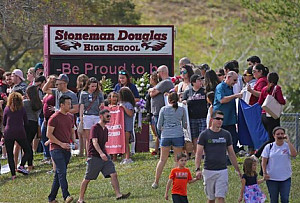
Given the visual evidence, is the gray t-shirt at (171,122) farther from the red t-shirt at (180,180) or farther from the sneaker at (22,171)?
the sneaker at (22,171)

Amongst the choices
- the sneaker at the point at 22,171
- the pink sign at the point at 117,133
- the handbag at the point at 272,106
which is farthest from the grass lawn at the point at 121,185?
the handbag at the point at 272,106

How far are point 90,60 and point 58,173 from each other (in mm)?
8131

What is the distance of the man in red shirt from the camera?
46.0 feet

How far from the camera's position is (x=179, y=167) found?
12.7 metres

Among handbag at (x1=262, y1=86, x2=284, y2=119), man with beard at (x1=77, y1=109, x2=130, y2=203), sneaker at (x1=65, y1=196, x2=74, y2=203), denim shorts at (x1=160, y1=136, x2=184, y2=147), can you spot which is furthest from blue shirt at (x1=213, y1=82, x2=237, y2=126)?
sneaker at (x1=65, y1=196, x2=74, y2=203)

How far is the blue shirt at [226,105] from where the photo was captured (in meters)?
15.8

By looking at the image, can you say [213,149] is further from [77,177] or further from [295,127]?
[295,127]

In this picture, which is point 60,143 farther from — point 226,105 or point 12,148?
point 226,105

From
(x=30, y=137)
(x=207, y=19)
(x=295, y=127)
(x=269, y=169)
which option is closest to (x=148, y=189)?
(x=269, y=169)

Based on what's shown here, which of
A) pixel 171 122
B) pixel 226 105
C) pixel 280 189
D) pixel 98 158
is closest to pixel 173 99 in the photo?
pixel 171 122

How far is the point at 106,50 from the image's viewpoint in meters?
22.0

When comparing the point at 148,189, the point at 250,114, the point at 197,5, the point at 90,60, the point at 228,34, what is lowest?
the point at 148,189

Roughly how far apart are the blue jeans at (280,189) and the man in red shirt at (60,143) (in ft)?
11.4

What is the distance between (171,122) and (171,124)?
1.4 inches
